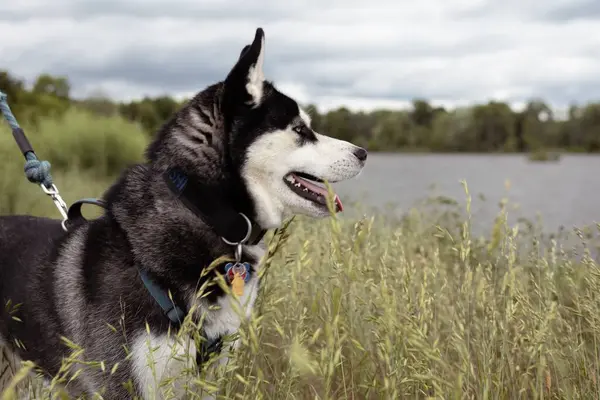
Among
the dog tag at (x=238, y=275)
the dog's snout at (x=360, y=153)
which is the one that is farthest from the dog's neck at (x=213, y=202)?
the dog's snout at (x=360, y=153)

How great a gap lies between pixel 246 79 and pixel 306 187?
61 centimetres

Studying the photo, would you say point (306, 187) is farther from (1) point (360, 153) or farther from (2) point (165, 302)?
(2) point (165, 302)

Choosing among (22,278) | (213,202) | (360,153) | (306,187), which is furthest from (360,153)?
(22,278)

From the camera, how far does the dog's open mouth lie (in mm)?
2914

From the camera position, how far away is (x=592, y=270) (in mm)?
2424

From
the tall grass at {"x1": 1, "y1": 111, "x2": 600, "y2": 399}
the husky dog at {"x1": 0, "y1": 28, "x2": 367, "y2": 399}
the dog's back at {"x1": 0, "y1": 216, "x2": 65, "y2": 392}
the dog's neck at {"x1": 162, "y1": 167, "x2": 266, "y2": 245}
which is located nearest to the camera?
the tall grass at {"x1": 1, "y1": 111, "x2": 600, "y2": 399}

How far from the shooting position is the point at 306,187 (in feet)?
9.64

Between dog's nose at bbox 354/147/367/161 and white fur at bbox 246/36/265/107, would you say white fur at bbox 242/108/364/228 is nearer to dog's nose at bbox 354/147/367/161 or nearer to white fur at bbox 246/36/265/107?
dog's nose at bbox 354/147/367/161

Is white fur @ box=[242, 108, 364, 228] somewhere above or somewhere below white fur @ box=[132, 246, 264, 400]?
above

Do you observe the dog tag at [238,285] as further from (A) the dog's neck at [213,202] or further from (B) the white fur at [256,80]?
(B) the white fur at [256,80]

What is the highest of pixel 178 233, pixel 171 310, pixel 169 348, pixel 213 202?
pixel 213 202

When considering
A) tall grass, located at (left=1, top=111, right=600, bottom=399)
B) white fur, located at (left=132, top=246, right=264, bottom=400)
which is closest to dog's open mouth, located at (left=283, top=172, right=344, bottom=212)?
tall grass, located at (left=1, top=111, right=600, bottom=399)

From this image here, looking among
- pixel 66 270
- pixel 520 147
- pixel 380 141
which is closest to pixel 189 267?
pixel 66 270

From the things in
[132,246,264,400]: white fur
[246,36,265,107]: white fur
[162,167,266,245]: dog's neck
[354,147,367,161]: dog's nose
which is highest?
[246,36,265,107]: white fur
